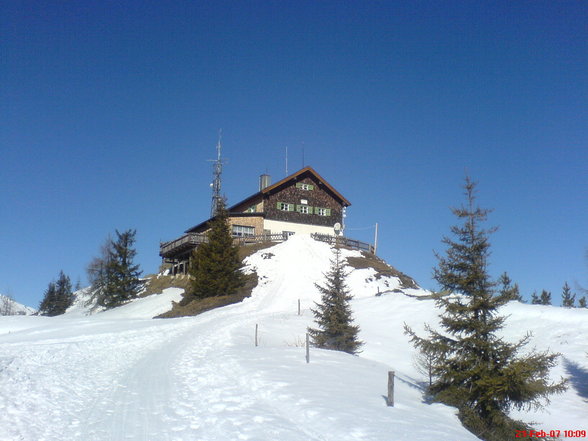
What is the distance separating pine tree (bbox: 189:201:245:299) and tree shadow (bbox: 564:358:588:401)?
2625cm

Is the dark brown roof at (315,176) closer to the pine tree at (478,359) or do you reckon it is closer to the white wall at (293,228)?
the white wall at (293,228)

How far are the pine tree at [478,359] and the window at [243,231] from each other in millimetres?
44443

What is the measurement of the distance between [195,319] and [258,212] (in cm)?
2859

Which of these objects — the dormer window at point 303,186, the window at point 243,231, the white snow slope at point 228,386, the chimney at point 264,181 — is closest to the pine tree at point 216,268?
the white snow slope at point 228,386

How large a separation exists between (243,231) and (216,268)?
18856mm

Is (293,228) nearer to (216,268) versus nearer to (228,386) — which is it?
(216,268)

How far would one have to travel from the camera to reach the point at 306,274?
4747 cm

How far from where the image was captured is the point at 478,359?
585 inches

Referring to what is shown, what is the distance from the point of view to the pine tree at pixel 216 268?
4078 centimetres
